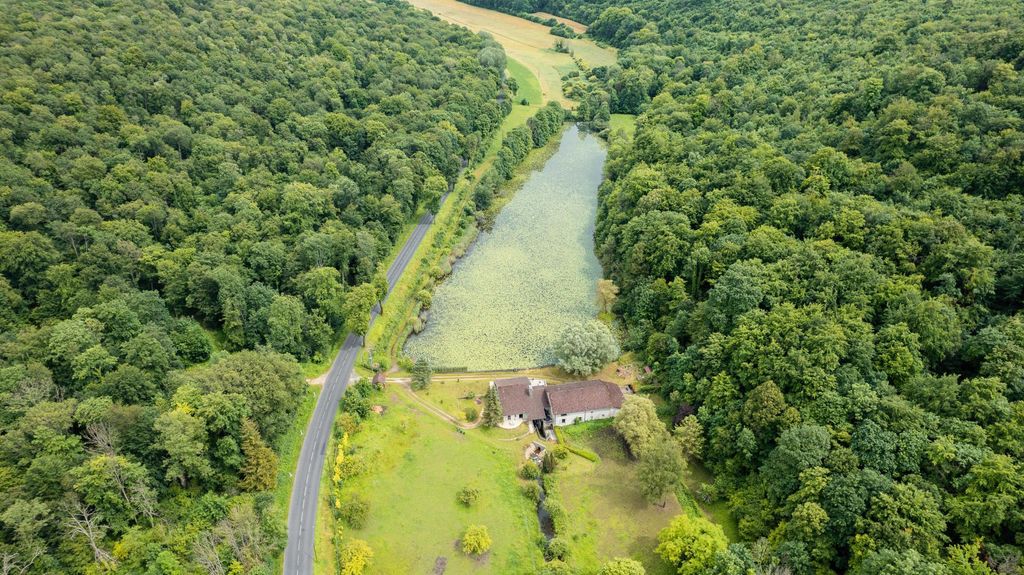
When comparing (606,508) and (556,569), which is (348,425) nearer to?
(556,569)

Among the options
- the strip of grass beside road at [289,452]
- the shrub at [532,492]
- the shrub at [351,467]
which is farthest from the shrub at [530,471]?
the strip of grass beside road at [289,452]

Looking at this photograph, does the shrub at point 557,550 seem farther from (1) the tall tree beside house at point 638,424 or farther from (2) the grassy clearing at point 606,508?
(1) the tall tree beside house at point 638,424

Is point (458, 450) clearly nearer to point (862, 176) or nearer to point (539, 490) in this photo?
point (539, 490)

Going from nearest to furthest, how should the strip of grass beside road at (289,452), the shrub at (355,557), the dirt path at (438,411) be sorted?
the shrub at (355,557)
the strip of grass beside road at (289,452)
the dirt path at (438,411)

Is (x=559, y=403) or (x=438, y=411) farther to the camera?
(x=438, y=411)

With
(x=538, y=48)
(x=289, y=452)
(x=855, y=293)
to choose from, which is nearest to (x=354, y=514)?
(x=289, y=452)

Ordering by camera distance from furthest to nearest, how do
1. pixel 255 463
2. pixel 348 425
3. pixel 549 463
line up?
pixel 348 425 → pixel 549 463 → pixel 255 463

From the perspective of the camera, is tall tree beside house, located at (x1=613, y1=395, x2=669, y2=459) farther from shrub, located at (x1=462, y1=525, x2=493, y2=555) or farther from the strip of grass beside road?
the strip of grass beside road
